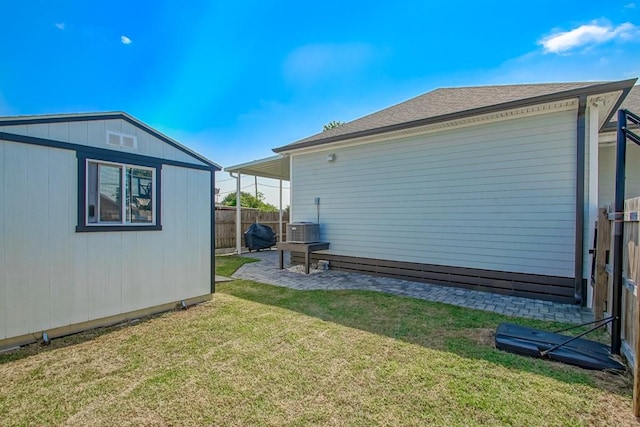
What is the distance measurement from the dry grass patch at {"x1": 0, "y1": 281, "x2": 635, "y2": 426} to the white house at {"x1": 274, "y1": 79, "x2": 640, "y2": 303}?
206cm

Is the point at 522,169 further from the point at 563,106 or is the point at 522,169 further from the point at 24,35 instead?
the point at 24,35

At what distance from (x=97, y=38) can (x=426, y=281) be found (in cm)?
876

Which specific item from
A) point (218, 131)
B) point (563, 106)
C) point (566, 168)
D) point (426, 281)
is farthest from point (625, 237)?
point (218, 131)

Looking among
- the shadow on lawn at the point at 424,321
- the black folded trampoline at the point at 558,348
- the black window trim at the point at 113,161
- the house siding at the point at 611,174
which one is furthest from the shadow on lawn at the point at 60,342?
the house siding at the point at 611,174

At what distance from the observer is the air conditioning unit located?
7.49 meters

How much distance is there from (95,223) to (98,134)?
1.14m

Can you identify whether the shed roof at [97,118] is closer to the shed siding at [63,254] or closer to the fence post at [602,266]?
the shed siding at [63,254]

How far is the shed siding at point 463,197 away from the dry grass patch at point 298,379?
2092 mm

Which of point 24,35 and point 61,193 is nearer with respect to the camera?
point 61,193

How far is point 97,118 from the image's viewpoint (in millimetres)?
3787

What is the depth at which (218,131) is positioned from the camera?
13.0 m

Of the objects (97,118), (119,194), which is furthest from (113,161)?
(97,118)

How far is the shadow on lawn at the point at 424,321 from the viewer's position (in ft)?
8.69

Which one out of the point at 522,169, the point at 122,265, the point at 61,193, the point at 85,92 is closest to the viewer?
the point at 61,193
